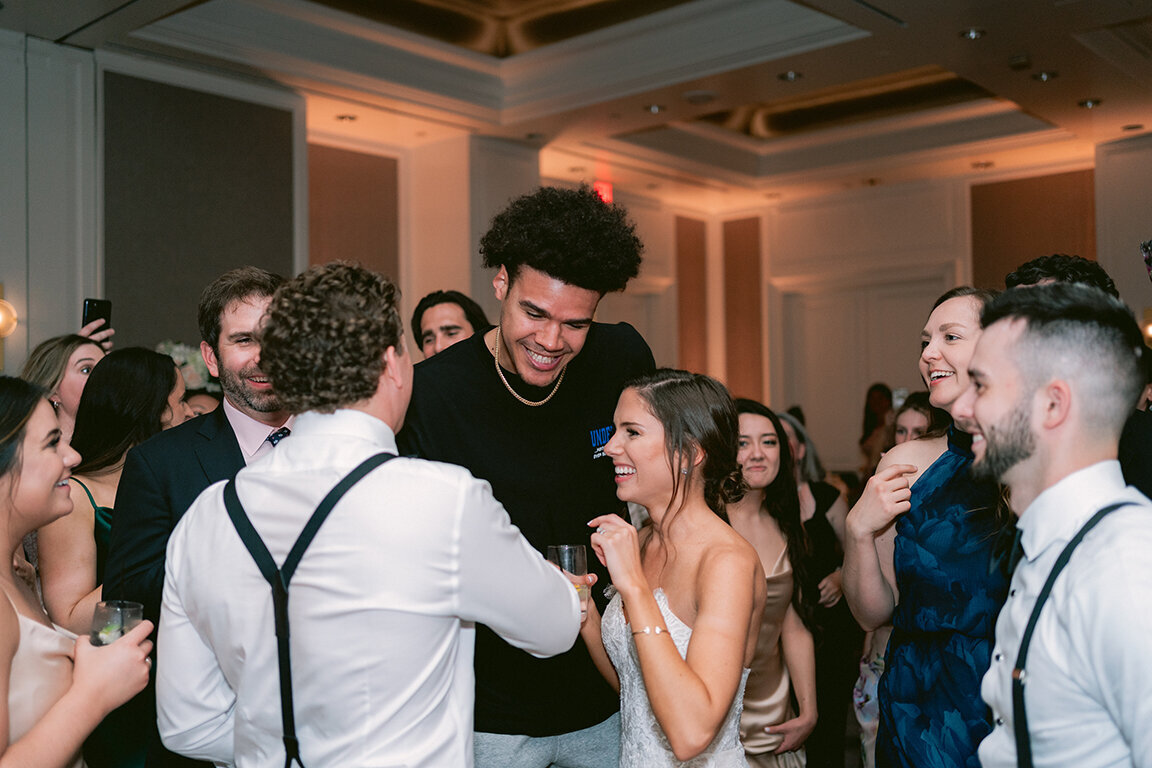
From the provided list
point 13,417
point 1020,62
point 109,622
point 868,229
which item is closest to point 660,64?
point 1020,62

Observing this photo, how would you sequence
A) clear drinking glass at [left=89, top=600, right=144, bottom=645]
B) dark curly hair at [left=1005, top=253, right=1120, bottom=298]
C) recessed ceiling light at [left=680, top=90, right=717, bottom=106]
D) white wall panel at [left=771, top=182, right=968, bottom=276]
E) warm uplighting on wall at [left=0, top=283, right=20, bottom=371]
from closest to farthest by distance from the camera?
clear drinking glass at [left=89, top=600, right=144, bottom=645] → dark curly hair at [left=1005, top=253, right=1120, bottom=298] → warm uplighting on wall at [left=0, top=283, right=20, bottom=371] → recessed ceiling light at [left=680, top=90, right=717, bottom=106] → white wall panel at [left=771, top=182, right=968, bottom=276]

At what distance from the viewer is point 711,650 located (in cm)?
196

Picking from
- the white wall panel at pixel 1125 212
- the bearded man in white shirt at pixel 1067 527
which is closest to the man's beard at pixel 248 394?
the bearded man in white shirt at pixel 1067 527

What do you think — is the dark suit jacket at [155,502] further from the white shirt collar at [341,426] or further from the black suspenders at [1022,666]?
the black suspenders at [1022,666]

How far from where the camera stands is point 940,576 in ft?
7.12

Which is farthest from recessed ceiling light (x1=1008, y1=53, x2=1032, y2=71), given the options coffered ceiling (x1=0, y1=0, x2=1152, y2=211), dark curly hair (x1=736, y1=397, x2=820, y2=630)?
dark curly hair (x1=736, y1=397, x2=820, y2=630)

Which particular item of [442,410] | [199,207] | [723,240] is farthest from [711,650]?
[723,240]

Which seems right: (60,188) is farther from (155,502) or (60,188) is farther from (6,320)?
(155,502)

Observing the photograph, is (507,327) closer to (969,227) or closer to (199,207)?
(199,207)

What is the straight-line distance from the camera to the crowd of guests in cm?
145

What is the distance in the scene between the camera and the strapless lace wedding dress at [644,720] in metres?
2.18

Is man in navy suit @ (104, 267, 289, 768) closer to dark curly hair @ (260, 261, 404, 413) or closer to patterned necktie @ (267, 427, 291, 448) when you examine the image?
patterned necktie @ (267, 427, 291, 448)

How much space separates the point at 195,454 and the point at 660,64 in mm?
5405

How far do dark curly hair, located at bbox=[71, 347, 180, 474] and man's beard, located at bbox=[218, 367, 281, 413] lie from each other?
84cm
